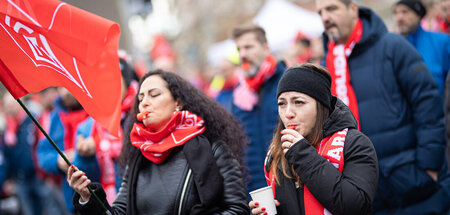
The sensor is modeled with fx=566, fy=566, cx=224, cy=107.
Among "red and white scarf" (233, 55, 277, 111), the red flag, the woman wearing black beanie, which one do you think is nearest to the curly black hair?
the red flag

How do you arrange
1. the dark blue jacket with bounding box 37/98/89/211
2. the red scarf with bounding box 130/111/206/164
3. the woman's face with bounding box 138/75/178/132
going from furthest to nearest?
the dark blue jacket with bounding box 37/98/89/211, the woman's face with bounding box 138/75/178/132, the red scarf with bounding box 130/111/206/164

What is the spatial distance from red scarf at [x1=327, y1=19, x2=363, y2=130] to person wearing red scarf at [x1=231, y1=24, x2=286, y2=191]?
950 mm

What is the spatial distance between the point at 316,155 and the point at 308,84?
47 cm

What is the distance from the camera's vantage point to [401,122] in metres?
4.68

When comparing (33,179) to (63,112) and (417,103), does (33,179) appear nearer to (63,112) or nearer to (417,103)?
(63,112)

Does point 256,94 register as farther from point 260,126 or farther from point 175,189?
point 175,189

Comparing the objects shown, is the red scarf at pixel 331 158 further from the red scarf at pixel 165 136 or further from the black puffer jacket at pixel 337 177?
the red scarf at pixel 165 136

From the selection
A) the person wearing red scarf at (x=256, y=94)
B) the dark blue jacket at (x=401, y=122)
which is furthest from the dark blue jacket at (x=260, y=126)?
the dark blue jacket at (x=401, y=122)

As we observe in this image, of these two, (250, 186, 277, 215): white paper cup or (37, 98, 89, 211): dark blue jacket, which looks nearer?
(250, 186, 277, 215): white paper cup

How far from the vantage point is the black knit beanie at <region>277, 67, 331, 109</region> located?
333cm

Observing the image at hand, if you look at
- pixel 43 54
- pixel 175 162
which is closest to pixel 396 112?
pixel 175 162

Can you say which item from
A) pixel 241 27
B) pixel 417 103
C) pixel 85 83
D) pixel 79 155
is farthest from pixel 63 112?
pixel 417 103

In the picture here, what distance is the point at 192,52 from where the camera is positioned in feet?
131

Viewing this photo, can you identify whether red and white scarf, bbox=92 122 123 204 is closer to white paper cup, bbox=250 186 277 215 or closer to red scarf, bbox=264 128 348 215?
white paper cup, bbox=250 186 277 215
